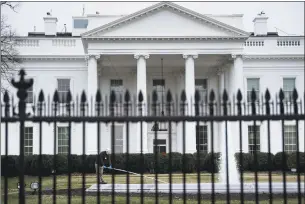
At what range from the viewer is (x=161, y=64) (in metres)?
40.2

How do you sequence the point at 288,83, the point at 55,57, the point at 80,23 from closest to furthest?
the point at 55,57, the point at 288,83, the point at 80,23

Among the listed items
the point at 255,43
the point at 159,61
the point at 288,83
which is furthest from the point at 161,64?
the point at 288,83

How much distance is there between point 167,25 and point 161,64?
14.0 ft

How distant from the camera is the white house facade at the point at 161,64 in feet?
119

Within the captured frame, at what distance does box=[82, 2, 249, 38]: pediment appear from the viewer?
119 feet

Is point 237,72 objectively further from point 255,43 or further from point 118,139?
point 118,139

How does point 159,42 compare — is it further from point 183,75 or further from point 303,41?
point 303,41

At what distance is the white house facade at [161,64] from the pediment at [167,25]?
7 centimetres

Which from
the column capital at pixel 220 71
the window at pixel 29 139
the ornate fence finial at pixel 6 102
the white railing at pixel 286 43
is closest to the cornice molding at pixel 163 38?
the column capital at pixel 220 71

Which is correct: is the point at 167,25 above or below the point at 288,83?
above

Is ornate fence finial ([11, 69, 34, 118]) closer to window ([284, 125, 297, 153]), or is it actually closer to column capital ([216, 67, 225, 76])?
window ([284, 125, 297, 153])

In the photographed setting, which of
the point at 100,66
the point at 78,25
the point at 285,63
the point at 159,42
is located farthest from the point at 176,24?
the point at 78,25

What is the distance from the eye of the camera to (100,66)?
131 ft

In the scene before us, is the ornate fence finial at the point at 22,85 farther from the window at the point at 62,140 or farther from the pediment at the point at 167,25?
the window at the point at 62,140
